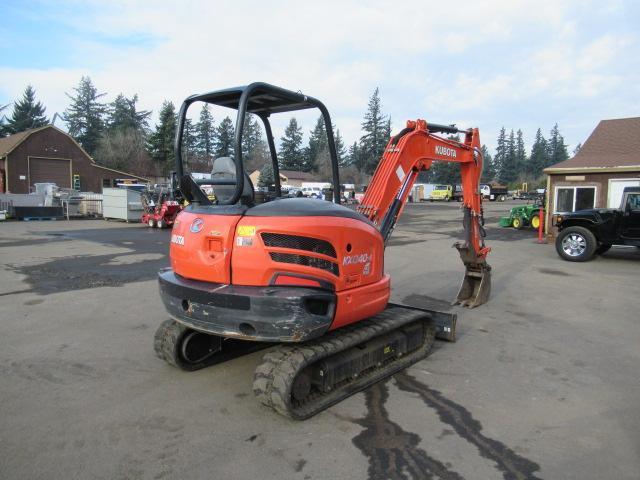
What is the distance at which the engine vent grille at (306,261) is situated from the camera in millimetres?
3967

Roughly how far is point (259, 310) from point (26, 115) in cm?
8017

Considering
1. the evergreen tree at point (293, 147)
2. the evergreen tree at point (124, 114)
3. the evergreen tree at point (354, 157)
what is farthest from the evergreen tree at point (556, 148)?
the evergreen tree at point (124, 114)

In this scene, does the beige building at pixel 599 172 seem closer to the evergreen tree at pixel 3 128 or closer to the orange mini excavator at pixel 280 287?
the orange mini excavator at pixel 280 287

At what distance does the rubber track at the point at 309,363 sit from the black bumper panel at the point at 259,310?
18cm

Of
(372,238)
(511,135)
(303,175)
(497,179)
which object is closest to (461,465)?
(372,238)

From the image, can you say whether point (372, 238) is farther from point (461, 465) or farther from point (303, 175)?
point (303, 175)

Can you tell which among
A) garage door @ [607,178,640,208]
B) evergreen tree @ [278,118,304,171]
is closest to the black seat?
garage door @ [607,178,640,208]

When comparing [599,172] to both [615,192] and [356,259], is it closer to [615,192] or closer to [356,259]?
[615,192]

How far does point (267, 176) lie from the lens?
18.6ft

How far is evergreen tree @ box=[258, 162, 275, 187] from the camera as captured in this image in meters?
5.52

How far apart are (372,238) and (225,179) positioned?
1534 mm

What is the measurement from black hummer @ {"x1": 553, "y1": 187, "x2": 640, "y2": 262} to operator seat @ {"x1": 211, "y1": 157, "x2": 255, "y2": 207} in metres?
11.5

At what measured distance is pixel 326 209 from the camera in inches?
169

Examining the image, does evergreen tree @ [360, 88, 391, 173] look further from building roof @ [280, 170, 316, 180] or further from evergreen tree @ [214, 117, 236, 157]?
evergreen tree @ [214, 117, 236, 157]
